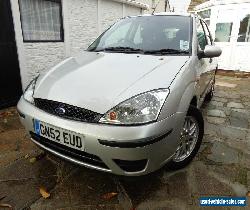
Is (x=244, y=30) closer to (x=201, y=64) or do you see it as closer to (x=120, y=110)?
(x=201, y=64)

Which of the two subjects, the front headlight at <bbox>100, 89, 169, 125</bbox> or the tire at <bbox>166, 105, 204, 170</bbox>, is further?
the tire at <bbox>166, 105, 204, 170</bbox>

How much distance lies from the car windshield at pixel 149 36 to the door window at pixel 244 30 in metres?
8.32

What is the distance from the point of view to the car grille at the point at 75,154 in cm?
203

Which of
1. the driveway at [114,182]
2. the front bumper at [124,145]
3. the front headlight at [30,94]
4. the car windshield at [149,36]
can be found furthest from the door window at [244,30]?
the front headlight at [30,94]

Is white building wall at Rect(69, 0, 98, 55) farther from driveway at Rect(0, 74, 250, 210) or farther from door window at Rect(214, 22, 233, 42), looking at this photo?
door window at Rect(214, 22, 233, 42)

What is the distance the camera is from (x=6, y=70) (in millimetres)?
4781

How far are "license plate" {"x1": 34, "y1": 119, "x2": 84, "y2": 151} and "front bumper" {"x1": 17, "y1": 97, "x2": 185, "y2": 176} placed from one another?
40 millimetres

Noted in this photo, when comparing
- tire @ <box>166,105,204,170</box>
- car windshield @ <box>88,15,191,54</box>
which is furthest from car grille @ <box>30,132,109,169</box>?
car windshield @ <box>88,15,191,54</box>

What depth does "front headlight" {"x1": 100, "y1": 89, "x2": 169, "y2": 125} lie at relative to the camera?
194 cm

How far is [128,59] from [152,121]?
0.99 m

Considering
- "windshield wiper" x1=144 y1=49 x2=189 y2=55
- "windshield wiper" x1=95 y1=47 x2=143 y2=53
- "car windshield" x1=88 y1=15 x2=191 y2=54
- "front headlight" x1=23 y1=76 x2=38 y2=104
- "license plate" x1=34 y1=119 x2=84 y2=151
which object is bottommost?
"license plate" x1=34 y1=119 x2=84 y2=151

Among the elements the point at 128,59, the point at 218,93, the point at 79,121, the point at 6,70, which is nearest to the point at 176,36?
the point at 128,59

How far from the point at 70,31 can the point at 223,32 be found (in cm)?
726

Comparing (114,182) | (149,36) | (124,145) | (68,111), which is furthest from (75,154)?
(149,36)
